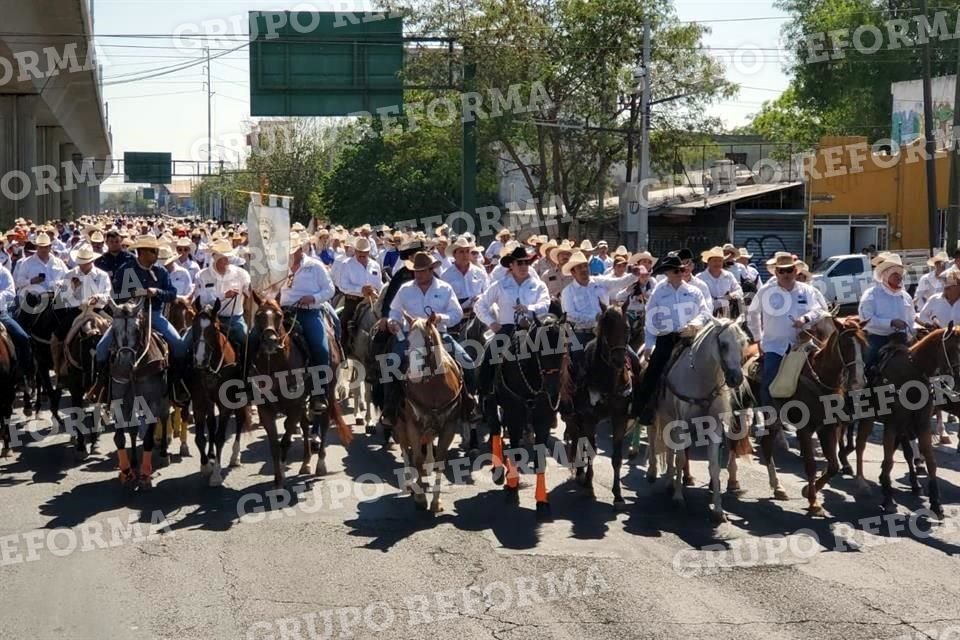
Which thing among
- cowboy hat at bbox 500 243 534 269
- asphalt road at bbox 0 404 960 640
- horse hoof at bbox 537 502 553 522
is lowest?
asphalt road at bbox 0 404 960 640

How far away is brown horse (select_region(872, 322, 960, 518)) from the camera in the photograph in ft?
40.9

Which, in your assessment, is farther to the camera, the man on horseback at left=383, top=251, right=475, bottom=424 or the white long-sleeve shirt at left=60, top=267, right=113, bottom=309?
the white long-sleeve shirt at left=60, top=267, right=113, bottom=309

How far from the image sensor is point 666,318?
41.7ft

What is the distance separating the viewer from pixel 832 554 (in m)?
10.5

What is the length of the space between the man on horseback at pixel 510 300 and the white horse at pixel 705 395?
1.57m

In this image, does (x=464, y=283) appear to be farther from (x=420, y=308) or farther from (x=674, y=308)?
(x=674, y=308)

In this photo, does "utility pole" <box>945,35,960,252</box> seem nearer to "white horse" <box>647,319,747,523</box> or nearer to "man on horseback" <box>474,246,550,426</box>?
"white horse" <box>647,319,747,523</box>

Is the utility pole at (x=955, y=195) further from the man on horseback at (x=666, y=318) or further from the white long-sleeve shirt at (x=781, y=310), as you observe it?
the man on horseback at (x=666, y=318)

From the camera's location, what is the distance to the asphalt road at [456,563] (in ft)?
28.4

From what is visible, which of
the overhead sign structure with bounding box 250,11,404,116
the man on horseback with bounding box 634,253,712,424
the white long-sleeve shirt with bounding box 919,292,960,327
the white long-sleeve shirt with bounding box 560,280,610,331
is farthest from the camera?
the overhead sign structure with bounding box 250,11,404,116

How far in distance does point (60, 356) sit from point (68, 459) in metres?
1.79

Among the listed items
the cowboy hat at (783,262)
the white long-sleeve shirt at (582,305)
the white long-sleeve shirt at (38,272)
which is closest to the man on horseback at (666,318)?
the white long-sleeve shirt at (582,305)

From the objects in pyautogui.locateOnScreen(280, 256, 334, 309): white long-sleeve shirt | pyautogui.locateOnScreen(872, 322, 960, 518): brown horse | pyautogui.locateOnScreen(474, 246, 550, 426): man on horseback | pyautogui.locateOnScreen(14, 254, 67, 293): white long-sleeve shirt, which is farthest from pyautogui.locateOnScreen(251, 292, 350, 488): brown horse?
pyautogui.locateOnScreen(872, 322, 960, 518): brown horse

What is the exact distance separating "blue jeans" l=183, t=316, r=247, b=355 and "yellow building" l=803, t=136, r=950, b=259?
31.5 meters
